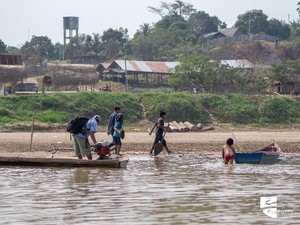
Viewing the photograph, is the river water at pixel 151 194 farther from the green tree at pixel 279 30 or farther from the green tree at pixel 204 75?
the green tree at pixel 279 30

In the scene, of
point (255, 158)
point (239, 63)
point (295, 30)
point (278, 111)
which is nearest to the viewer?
point (255, 158)

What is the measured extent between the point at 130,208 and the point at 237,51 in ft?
196

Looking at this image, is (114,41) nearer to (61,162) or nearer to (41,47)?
(41,47)

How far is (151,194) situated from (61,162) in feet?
16.9

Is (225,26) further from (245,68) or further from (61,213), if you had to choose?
(61,213)

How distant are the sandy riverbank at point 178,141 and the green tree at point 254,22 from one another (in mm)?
55087

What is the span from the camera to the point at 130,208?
13.1 metres

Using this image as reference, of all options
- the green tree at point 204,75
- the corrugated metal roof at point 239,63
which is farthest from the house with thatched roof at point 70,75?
the corrugated metal roof at point 239,63

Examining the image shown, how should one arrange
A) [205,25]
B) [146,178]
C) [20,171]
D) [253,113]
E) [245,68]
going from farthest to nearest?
[205,25] → [245,68] → [253,113] → [20,171] → [146,178]

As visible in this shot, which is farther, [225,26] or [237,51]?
[225,26]

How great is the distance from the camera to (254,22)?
9088 cm

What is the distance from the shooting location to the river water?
1223 centimetres

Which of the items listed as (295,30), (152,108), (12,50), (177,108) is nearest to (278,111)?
(177,108)

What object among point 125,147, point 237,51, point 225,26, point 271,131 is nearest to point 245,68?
point 237,51
